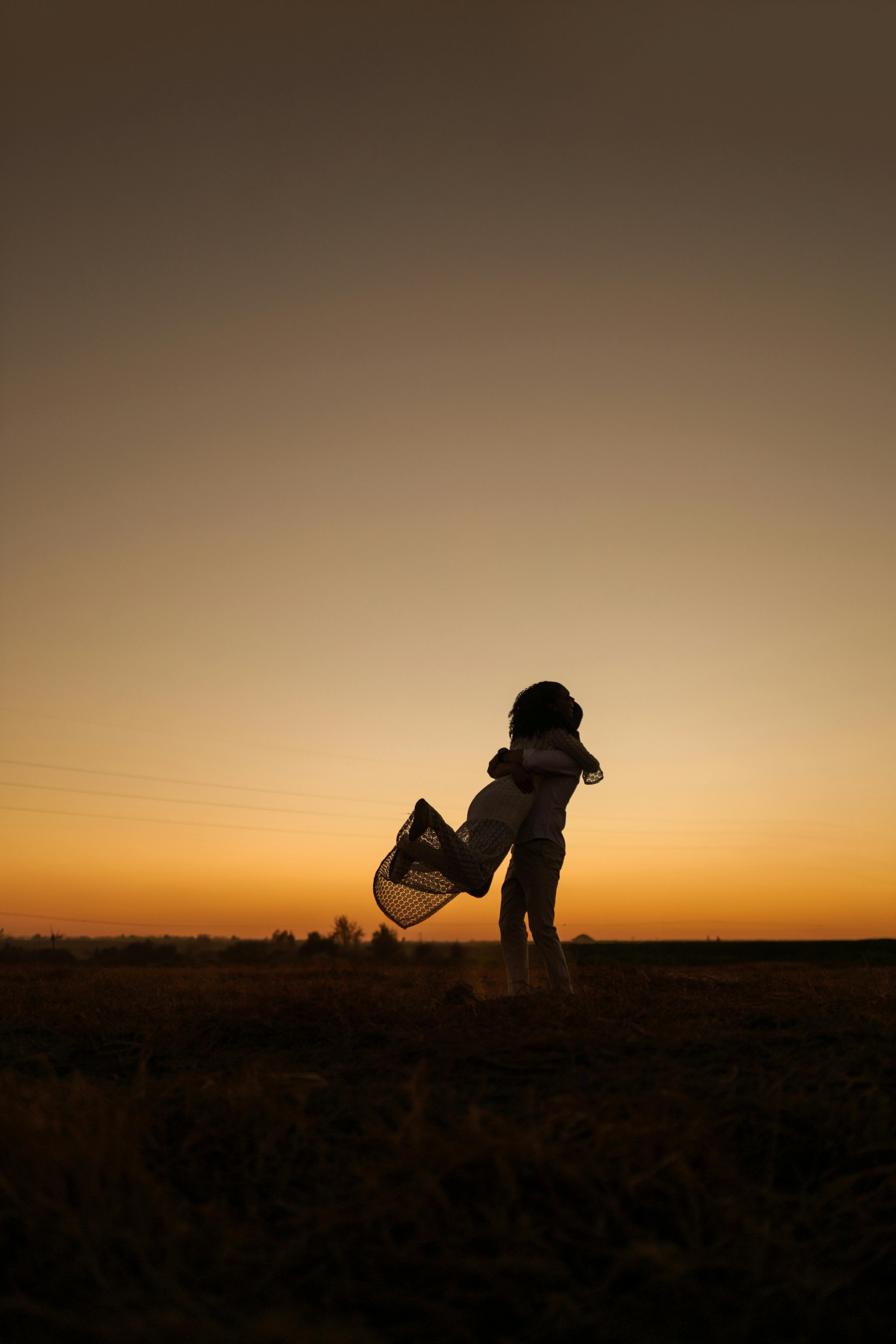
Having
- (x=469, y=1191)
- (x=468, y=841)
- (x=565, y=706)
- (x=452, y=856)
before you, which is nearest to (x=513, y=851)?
(x=468, y=841)

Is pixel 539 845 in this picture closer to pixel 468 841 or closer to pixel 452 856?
pixel 468 841

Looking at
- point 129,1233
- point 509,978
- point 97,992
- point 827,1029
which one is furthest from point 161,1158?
point 97,992

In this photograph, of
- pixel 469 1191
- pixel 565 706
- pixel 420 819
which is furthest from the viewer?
pixel 565 706

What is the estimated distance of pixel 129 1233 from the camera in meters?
1.81

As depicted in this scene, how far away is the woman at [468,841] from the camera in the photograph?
5895 millimetres

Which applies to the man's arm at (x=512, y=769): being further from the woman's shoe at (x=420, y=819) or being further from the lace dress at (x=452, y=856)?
the woman's shoe at (x=420, y=819)

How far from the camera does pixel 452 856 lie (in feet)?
19.2

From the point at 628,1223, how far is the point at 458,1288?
431 millimetres

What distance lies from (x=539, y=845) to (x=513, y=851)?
0.23m

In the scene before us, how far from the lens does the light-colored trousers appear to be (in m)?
6.06

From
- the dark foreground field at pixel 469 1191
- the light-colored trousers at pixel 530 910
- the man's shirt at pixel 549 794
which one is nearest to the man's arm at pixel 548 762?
the man's shirt at pixel 549 794

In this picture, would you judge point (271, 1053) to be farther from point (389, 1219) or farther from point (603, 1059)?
point (389, 1219)

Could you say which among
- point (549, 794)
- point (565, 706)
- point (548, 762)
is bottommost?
point (549, 794)

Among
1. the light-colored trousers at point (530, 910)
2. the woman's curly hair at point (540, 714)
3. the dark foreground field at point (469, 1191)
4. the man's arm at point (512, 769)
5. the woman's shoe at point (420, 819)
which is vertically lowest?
the dark foreground field at point (469, 1191)
